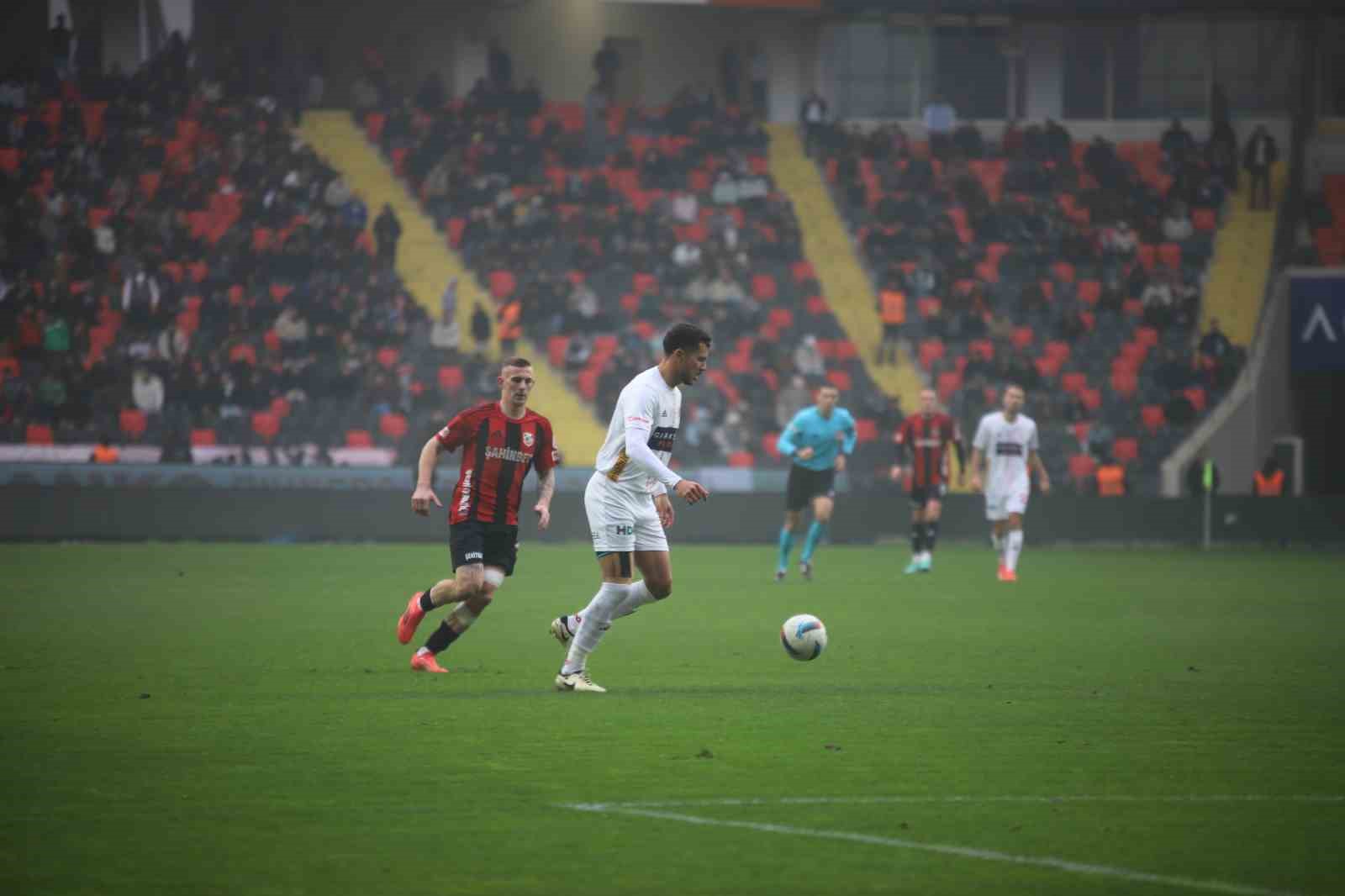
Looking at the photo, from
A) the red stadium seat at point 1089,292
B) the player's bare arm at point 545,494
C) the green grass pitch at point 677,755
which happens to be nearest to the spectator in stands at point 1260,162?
the red stadium seat at point 1089,292

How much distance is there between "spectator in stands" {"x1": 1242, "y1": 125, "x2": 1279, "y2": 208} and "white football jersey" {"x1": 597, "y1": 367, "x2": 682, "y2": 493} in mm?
31930

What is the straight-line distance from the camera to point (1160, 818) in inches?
316

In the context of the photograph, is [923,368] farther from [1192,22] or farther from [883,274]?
[1192,22]

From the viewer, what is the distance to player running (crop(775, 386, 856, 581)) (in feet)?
80.2

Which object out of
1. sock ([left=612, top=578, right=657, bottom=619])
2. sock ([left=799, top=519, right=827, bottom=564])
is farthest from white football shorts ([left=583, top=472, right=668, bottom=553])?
sock ([left=799, top=519, right=827, bottom=564])

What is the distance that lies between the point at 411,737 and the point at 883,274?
30.6 metres

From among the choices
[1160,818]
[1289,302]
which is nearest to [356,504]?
[1289,302]

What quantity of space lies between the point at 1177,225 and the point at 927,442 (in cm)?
1648

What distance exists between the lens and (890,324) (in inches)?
1510

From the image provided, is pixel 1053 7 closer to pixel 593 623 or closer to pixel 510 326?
pixel 510 326

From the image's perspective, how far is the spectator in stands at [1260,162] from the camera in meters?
41.3

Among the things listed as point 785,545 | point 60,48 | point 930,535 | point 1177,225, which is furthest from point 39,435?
point 1177,225

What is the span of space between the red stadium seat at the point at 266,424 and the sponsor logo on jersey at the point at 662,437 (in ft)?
71.1

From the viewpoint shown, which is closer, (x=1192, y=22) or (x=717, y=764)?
(x=717, y=764)
